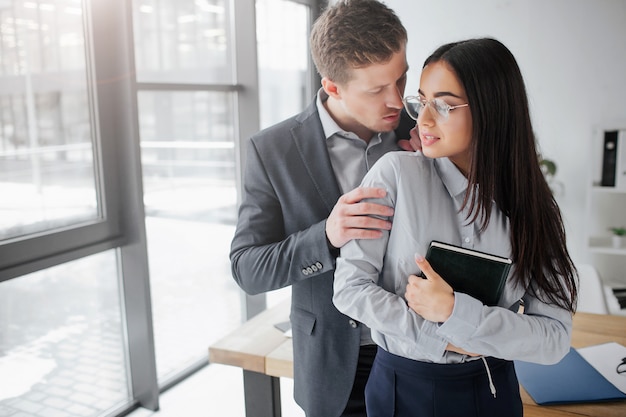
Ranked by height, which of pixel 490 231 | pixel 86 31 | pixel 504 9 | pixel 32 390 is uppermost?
pixel 504 9

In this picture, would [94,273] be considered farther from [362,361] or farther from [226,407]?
[362,361]

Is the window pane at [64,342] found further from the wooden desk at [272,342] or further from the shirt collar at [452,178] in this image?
the shirt collar at [452,178]

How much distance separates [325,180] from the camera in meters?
1.36

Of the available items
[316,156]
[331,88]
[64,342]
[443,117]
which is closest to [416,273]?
[443,117]

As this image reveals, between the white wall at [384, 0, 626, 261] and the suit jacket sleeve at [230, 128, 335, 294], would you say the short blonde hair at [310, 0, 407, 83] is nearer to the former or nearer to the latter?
the suit jacket sleeve at [230, 128, 335, 294]

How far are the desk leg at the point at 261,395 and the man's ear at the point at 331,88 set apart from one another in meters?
0.92

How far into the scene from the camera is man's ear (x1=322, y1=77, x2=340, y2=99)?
4.65ft

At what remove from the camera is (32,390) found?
2.52 meters

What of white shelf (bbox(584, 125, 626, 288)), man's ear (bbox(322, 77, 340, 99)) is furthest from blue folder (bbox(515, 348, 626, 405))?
white shelf (bbox(584, 125, 626, 288))

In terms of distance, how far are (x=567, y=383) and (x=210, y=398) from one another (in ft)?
7.11

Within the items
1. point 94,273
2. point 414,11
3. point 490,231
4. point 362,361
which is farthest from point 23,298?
point 414,11

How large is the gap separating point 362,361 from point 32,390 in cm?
190

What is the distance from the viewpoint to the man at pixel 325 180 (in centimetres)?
131

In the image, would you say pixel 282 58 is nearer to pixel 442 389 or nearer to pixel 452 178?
pixel 452 178
